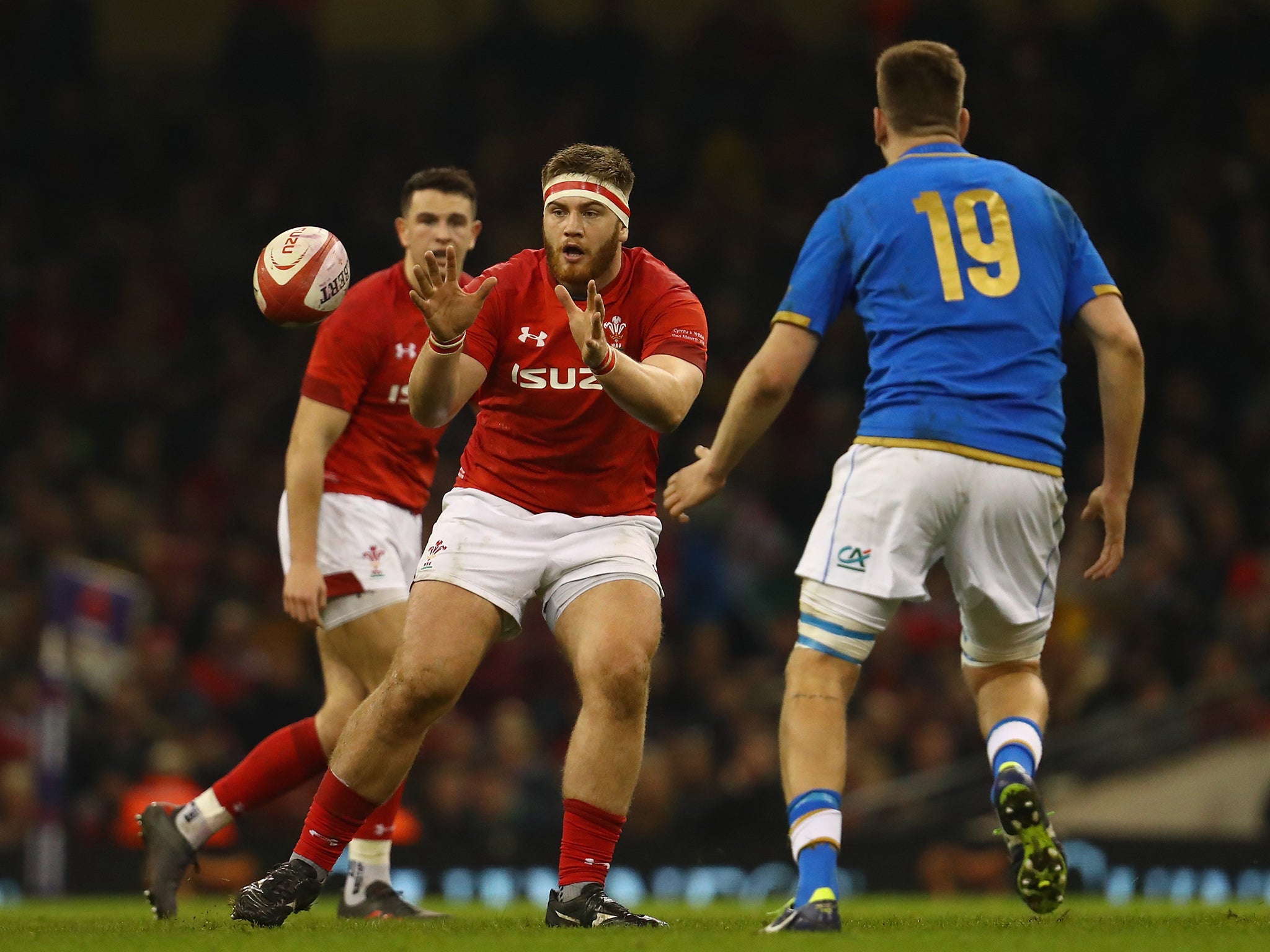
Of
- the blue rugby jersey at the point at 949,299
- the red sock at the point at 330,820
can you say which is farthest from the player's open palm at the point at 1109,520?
the red sock at the point at 330,820

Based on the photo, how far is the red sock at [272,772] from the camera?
266 inches

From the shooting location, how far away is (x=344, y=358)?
6.82 m

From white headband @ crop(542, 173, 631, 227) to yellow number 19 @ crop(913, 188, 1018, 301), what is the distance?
1.12m

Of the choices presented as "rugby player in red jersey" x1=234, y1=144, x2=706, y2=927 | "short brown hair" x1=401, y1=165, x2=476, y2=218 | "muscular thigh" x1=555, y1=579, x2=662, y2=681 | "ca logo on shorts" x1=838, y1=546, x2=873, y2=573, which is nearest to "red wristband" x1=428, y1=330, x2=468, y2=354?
"rugby player in red jersey" x1=234, y1=144, x2=706, y2=927

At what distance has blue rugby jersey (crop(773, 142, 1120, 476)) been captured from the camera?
16.5 ft

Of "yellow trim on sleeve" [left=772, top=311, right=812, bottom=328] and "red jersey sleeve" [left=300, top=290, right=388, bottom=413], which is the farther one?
"red jersey sleeve" [left=300, top=290, right=388, bottom=413]

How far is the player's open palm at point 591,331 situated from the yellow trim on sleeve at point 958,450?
770mm

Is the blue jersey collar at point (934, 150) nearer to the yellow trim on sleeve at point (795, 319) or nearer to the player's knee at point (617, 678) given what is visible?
the yellow trim on sleeve at point (795, 319)

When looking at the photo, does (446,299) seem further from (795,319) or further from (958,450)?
(958,450)

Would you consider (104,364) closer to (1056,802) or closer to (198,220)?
(198,220)

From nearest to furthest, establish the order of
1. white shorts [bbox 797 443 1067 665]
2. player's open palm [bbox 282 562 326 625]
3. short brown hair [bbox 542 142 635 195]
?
1. white shorts [bbox 797 443 1067 665]
2. short brown hair [bbox 542 142 635 195]
3. player's open palm [bbox 282 562 326 625]

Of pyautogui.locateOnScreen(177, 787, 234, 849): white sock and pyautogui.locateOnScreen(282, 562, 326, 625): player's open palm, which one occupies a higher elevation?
pyautogui.locateOnScreen(282, 562, 326, 625): player's open palm

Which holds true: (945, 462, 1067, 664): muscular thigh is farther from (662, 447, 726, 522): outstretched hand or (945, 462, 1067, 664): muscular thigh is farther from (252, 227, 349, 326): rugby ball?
(252, 227, 349, 326): rugby ball

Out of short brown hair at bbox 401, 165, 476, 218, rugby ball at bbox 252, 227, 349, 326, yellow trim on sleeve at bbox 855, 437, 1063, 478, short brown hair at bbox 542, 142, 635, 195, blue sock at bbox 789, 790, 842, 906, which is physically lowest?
blue sock at bbox 789, 790, 842, 906
